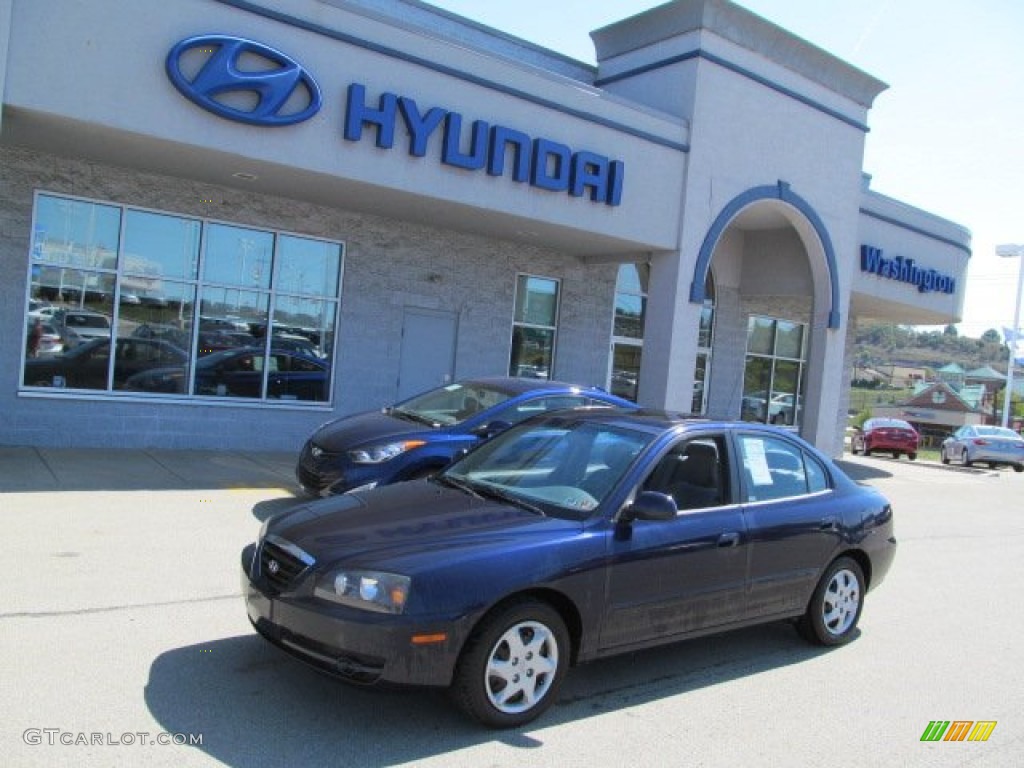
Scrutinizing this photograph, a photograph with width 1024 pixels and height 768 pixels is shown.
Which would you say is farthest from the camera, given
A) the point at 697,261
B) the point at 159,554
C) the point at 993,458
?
the point at 993,458

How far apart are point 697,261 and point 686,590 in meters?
10.4

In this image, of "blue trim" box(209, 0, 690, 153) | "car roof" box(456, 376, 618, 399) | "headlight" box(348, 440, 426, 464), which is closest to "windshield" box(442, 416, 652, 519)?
"headlight" box(348, 440, 426, 464)

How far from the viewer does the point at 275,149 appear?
10.4 metres

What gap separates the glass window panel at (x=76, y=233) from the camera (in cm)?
1090

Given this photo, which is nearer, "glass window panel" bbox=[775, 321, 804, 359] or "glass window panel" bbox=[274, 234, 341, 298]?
"glass window panel" bbox=[274, 234, 341, 298]

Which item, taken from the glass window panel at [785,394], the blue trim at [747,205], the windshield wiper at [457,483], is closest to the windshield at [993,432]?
the glass window panel at [785,394]

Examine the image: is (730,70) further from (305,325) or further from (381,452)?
(381,452)

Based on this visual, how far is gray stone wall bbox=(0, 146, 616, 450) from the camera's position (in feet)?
35.2

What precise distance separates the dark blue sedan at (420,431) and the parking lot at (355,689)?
3.02 ft

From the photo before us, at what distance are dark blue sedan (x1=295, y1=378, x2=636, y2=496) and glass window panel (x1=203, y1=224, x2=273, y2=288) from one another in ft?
13.4

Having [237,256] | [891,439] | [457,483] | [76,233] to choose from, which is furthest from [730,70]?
[891,439]

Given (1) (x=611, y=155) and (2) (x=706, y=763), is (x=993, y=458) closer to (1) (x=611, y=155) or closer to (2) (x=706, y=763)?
(1) (x=611, y=155)

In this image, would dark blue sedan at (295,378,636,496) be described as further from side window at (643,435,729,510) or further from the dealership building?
the dealership building

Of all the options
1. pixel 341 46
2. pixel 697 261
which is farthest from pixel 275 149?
pixel 697 261
